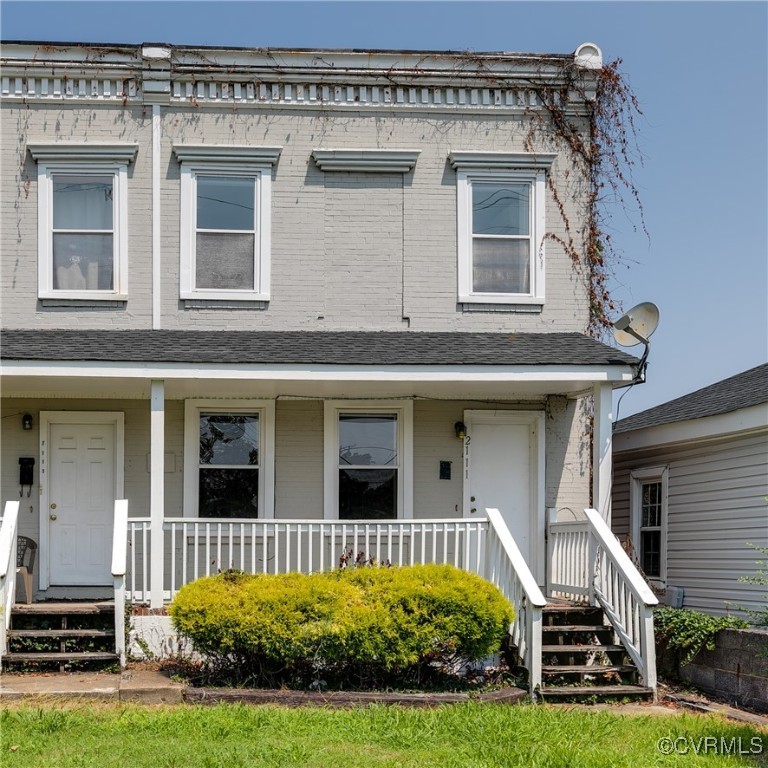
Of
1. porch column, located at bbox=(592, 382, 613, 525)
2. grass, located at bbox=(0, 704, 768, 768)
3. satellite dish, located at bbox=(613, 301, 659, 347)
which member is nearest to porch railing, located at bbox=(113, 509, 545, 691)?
porch column, located at bbox=(592, 382, 613, 525)

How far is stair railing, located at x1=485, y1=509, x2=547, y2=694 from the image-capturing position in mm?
9266

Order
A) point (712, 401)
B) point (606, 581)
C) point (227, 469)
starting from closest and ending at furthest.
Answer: point (606, 581), point (227, 469), point (712, 401)

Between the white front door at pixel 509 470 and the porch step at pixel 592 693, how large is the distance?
9.90 ft

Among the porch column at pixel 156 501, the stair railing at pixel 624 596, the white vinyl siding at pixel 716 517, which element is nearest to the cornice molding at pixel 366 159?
the porch column at pixel 156 501

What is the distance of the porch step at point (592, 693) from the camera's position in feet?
29.9

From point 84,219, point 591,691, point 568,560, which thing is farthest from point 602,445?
point 84,219

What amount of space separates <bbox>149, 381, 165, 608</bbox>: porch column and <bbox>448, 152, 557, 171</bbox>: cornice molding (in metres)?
4.49

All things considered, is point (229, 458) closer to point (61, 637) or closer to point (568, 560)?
point (61, 637)

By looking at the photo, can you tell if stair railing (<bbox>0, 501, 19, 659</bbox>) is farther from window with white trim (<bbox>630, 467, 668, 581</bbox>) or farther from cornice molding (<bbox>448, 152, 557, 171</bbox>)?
window with white trim (<bbox>630, 467, 668, 581</bbox>)

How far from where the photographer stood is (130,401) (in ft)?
40.3

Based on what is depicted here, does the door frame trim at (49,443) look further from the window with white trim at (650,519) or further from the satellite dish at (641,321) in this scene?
the window with white trim at (650,519)

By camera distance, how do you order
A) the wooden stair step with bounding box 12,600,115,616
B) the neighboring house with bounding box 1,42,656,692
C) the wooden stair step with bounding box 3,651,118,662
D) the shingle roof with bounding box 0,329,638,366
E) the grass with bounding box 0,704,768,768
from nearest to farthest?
the grass with bounding box 0,704,768,768 → the wooden stair step with bounding box 3,651,118,662 → the wooden stair step with bounding box 12,600,115,616 → the shingle roof with bounding box 0,329,638,366 → the neighboring house with bounding box 1,42,656,692

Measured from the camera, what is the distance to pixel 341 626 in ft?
28.9

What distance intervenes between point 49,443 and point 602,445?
624 cm
